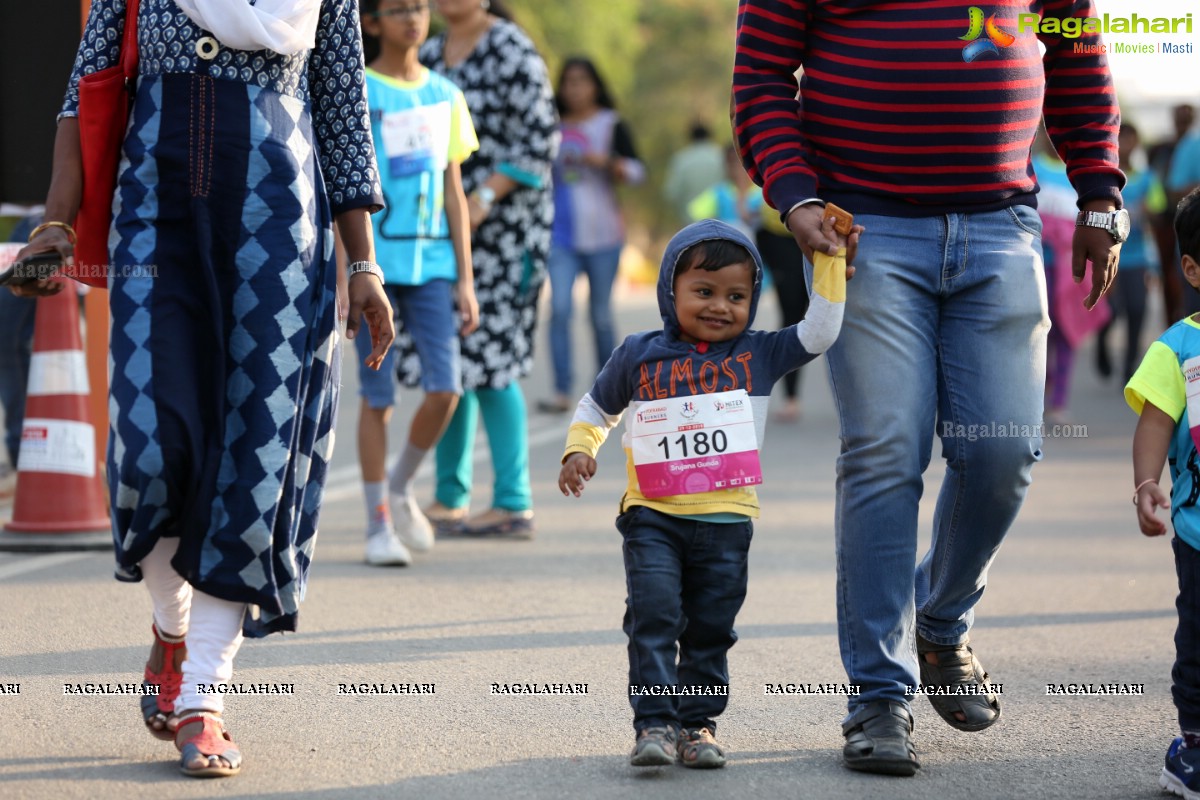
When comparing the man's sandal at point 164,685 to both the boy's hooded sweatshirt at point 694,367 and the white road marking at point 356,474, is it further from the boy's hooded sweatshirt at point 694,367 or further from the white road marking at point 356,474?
the white road marking at point 356,474

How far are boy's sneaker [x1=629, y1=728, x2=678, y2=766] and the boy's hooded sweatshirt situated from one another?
485mm

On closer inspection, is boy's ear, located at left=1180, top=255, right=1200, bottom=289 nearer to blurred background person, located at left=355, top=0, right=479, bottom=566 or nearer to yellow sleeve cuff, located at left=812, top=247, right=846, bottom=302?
yellow sleeve cuff, located at left=812, top=247, right=846, bottom=302

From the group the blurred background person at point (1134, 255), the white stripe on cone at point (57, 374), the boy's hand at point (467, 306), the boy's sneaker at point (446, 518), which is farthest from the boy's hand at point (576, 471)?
the blurred background person at point (1134, 255)

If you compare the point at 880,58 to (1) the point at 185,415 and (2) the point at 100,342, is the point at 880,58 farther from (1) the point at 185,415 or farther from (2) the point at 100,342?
(2) the point at 100,342

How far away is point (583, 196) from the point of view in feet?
39.0

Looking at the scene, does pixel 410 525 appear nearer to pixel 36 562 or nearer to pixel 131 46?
pixel 36 562

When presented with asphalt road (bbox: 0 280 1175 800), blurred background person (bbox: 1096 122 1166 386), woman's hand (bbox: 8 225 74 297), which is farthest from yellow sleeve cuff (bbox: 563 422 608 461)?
blurred background person (bbox: 1096 122 1166 386)

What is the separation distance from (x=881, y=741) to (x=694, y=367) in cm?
93

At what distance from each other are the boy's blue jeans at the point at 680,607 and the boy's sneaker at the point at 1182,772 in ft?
3.15

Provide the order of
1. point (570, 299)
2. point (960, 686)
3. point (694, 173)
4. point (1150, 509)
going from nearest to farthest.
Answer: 1. point (1150, 509)
2. point (960, 686)
3. point (570, 299)
4. point (694, 173)

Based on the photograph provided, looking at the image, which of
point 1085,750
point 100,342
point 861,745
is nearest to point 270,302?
point 861,745

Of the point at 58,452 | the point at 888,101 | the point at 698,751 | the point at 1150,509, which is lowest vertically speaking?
the point at 698,751

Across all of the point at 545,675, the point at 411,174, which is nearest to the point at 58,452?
the point at 411,174

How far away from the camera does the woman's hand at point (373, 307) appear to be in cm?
397
